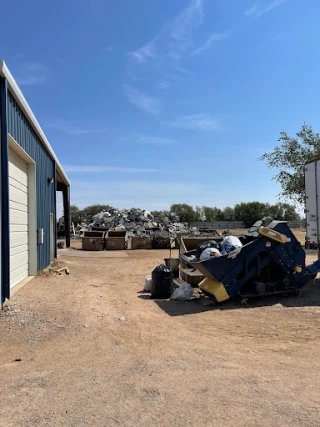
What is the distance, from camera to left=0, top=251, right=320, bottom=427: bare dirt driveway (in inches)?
131

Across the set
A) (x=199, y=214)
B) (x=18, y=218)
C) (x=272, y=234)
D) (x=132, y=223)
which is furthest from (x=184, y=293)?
(x=199, y=214)

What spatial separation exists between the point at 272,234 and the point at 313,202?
2644 mm

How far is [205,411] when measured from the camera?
3.35 meters

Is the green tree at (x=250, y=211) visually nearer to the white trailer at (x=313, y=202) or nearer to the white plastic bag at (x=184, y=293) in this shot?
the white trailer at (x=313, y=202)

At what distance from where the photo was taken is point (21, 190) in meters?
10.4

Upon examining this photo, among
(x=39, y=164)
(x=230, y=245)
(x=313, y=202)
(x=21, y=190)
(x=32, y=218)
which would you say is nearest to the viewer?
(x=230, y=245)

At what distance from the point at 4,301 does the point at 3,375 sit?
3.29 m

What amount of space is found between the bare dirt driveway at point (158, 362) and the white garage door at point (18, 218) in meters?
1.34

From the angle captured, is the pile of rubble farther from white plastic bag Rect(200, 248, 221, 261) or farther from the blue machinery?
the blue machinery

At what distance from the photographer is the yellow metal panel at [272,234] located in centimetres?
793

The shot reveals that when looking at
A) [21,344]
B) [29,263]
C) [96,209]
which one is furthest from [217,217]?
[21,344]

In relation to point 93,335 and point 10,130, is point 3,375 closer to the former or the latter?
point 93,335

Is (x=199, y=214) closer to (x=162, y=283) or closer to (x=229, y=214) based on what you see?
(x=229, y=214)

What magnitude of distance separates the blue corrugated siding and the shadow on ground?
5189 mm
